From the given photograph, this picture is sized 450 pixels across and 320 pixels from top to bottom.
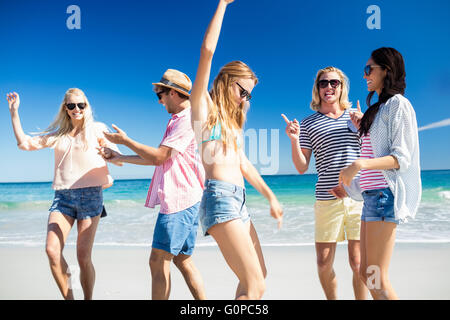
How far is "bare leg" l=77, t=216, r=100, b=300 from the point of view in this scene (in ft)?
10.7

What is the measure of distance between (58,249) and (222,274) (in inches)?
103

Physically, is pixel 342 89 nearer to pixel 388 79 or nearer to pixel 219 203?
pixel 388 79

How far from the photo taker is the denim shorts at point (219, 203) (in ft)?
7.06

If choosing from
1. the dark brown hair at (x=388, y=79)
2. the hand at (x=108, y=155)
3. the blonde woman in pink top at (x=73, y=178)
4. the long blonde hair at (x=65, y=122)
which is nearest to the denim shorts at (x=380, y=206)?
the dark brown hair at (x=388, y=79)

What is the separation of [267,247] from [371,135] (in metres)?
5.11

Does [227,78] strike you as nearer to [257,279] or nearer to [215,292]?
[257,279]

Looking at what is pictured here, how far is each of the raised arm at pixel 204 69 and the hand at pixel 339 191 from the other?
4.61ft

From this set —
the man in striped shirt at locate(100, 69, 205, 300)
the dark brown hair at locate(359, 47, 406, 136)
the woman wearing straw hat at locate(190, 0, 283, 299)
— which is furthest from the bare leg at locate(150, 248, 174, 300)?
the dark brown hair at locate(359, 47, 406, 136)

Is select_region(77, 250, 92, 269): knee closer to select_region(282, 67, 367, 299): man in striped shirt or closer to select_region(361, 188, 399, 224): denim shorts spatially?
select_region(282, 67, 367, 299): man in striped shirt

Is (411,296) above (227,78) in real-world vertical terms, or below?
below

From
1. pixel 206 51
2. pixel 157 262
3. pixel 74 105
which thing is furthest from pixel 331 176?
pixel 74 105
